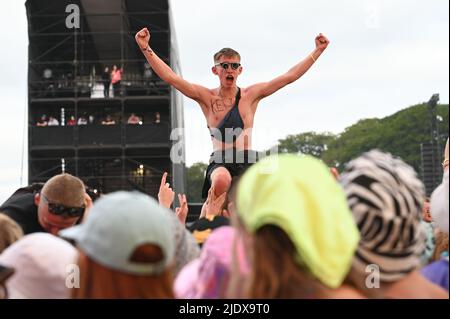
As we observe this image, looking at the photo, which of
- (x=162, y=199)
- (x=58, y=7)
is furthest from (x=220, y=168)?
(x=58, y=7)

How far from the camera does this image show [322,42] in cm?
520

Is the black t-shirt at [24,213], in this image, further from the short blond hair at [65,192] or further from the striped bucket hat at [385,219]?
the striped bucket hat at [385,219]

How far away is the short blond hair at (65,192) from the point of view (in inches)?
125

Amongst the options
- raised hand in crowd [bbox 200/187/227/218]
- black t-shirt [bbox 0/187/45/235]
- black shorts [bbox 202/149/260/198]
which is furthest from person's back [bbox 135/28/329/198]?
black t-shirt [bbox 0/187/45/235]

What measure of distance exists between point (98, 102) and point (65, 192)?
18.3 m

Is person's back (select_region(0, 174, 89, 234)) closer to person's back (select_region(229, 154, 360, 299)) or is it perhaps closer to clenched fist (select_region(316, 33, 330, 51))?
person's back (select_region(229, 154, 360, 299))

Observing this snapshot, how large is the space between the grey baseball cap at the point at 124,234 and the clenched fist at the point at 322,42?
3.63m

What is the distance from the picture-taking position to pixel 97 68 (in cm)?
2420

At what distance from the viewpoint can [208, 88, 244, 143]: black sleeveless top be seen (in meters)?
5.39

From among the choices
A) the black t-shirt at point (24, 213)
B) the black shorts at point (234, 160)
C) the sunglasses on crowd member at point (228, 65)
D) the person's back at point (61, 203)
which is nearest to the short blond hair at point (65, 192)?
the person's back at point (61, 203)

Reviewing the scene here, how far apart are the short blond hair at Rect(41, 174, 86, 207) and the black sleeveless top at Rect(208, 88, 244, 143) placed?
2.32 m

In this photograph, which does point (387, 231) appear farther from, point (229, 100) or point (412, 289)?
point (229, 100)
